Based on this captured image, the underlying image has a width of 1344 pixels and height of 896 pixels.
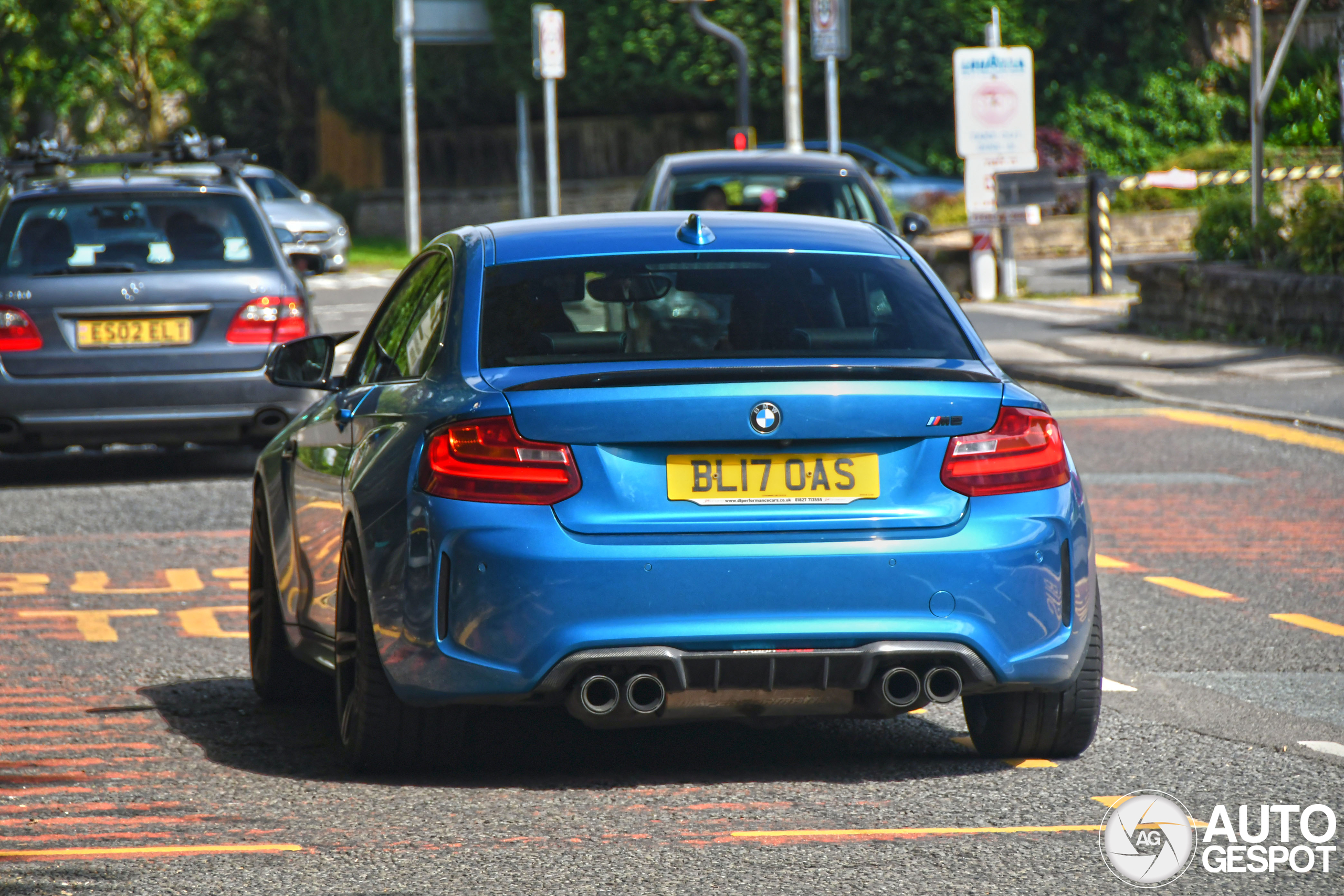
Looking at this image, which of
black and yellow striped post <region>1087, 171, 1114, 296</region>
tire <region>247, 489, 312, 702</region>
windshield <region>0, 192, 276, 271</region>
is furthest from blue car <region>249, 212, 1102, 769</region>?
black and yellow striped post <region>1087, 171, 1114, 296</region>

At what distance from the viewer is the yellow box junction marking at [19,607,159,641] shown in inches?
297

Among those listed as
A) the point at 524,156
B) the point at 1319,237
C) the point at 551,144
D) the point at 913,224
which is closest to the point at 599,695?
the point at 913,224

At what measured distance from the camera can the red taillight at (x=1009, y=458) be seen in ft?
15.9

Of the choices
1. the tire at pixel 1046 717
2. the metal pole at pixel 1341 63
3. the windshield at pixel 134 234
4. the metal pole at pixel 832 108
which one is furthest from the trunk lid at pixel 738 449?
the metal pole at pixel 832 108

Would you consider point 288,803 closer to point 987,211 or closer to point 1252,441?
point 1252,441

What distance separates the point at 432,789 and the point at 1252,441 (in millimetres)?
8418

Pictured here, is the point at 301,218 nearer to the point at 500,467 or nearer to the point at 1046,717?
the point at 1046,717

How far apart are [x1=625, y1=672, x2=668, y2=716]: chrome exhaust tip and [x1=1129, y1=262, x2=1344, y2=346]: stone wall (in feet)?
41.4

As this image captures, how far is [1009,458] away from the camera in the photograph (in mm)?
4902

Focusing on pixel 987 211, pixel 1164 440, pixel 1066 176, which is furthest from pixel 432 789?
pixel 1066 176

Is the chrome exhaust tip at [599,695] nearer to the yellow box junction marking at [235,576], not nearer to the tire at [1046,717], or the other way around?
the tire at [1046,717]

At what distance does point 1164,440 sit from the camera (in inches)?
500

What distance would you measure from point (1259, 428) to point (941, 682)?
8783 mm

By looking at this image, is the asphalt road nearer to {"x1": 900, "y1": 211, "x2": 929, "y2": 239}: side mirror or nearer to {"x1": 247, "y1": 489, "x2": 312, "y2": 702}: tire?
{"x1": 247, "y1": 489, "x2": 312, "y2": 702}: tire
